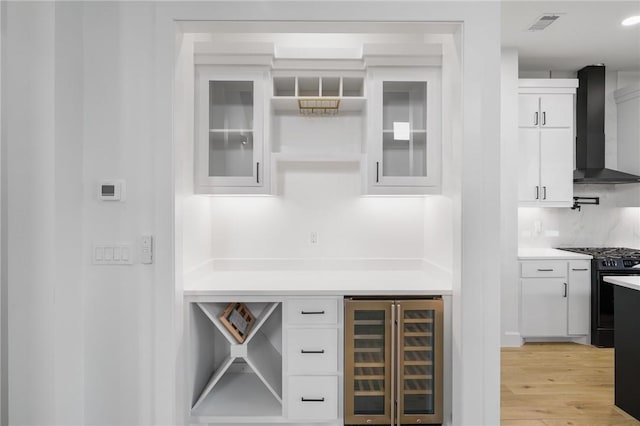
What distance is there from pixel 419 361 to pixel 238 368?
133cm

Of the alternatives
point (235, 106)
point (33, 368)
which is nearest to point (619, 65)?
point (235, 106)

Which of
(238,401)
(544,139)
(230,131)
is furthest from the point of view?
(544,139)

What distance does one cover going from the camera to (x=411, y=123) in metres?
2.55

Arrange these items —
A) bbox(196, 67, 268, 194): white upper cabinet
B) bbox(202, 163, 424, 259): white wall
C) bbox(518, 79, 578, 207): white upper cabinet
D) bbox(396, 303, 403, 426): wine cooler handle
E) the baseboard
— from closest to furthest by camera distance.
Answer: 1. bbox(396, 303, 403, 426): wine cooler handle
2. bbox(196, 67, 268, 194): white upper cabinet
3. bbox(202, 163, 424, 259): white wall
4. the baseboard
5. bbox(518, 79, 578, 207): white upper cabinet

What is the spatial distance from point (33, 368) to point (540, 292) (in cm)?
396

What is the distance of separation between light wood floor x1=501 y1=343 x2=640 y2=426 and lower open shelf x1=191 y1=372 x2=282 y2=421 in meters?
1.47

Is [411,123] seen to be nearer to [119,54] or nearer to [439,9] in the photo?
[439,9]

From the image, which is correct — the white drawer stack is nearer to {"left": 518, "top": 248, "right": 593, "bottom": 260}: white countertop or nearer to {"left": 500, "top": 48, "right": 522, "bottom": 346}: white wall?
{"left": 500, "top": 48, "right": 522, "bottom": 346}: white wall

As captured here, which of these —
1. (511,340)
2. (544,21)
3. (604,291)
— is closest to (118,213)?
(544,21)

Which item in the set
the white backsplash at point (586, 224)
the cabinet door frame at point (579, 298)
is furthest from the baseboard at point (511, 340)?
the white backsplash at point (586, 224)

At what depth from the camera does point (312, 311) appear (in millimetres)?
2223

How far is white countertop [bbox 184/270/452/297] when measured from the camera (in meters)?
2.21

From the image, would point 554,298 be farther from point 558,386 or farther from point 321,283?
point 321,283

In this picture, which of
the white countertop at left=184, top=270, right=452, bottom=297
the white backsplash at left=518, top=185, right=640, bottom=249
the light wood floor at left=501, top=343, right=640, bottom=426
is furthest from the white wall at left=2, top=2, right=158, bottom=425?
the white backsplash at left=518, top=185, right=640, bottom=249
